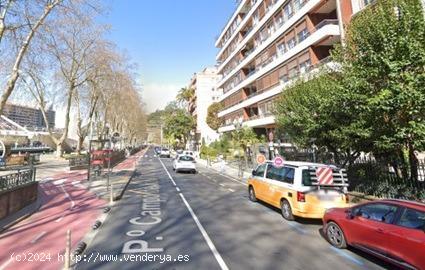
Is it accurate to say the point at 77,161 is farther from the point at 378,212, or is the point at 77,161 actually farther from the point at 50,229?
the point at 378,212

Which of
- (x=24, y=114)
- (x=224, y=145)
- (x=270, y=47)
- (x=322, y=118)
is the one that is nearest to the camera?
(x=322, y=118)

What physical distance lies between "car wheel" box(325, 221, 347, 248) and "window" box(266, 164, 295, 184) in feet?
7.95

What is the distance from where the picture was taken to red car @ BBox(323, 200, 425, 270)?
223 inches

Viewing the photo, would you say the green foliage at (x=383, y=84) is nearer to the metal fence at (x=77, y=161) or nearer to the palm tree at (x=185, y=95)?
the metal fence at (x=77, y=161)

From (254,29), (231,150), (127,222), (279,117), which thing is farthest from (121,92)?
(127,222)

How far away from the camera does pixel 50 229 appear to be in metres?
9.11

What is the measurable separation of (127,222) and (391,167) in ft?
34.8

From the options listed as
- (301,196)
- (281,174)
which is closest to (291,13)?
(281,174)

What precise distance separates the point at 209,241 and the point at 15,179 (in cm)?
790

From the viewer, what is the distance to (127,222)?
32.4 feet

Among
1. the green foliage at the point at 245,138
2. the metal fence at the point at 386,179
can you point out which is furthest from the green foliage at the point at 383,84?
the green foliage at the point at 245,138

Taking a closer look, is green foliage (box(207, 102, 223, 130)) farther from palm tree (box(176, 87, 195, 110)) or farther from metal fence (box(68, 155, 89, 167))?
metal fence (box(68, 155, 89, 167))

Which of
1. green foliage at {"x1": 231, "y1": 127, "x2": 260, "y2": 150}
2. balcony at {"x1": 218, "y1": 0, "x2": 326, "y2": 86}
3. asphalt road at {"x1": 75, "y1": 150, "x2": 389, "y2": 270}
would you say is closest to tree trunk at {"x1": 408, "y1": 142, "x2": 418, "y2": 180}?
asphalt road at {"x1": 75, "y1": 150, "x2": 389, "y2": 270}

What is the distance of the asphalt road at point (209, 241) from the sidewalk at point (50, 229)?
0.68m
